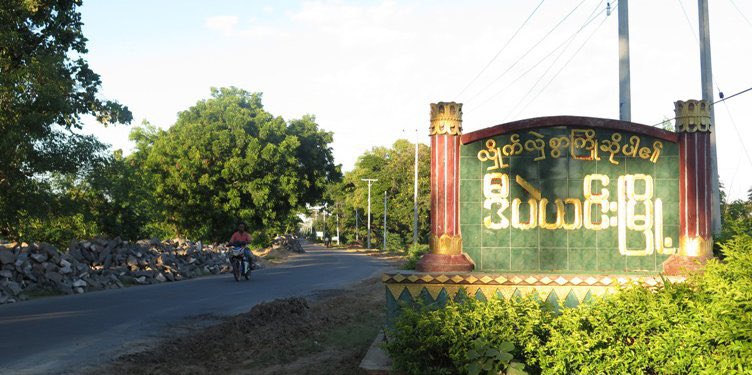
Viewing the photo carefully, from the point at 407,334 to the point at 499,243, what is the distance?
7.23ft

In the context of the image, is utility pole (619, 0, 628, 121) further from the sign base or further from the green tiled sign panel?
the sign base

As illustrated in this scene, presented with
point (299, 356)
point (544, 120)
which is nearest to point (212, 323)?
point (299, 356)

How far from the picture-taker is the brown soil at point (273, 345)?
26.0 ft

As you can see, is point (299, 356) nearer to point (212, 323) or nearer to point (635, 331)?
point (212, 323)

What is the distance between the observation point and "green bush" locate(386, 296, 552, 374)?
212 inches

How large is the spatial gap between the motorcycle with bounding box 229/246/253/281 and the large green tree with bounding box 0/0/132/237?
Answer: 17.1 ft

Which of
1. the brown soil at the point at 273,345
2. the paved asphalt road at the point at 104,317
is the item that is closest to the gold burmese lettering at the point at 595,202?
the brown soil at the point at 273,345

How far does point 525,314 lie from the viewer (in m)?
5.93

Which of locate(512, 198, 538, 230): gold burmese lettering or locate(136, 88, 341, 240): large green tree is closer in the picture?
locate(512, 198, 538, 230): gold burmese lettering

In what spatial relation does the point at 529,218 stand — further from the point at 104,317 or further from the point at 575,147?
the point at 104,317

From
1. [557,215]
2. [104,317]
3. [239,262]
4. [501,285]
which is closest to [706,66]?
[557,215]

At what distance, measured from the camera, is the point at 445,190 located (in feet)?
24.0

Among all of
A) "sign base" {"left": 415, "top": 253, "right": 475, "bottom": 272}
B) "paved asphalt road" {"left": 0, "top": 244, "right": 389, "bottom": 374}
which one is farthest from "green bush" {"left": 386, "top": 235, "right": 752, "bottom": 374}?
"paved asphalt road" {"left": 0, "top": 244, "right": 389, "bottom": 374}

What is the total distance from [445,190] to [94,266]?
17107mm
